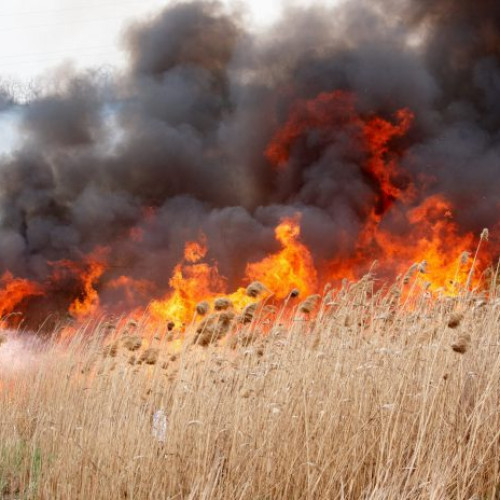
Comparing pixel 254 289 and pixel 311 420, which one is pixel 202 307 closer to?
pixel 254 289

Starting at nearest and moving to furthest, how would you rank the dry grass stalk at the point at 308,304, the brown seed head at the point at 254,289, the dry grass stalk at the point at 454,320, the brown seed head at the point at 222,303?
the dry grass stalk at the point at 454,320
the brown seed head at the point at 222,303
the brown seed head at the point at 254,289
the dry grass stalk at the point at 308,304

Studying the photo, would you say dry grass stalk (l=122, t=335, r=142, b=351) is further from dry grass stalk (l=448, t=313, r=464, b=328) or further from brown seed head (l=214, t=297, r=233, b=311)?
dry grass stalk (l=448, t=313, r=464, b=328)

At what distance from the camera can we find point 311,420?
3693 millimetres

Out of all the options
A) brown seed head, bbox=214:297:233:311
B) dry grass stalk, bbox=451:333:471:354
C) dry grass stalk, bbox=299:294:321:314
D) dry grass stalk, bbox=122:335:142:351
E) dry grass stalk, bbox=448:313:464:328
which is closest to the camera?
dry grass stalk, bbox=451:333:471:354

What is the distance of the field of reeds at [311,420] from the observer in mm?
3113

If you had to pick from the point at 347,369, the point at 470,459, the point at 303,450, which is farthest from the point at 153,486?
the point at 470,459

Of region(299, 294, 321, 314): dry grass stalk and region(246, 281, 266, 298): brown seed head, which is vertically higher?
region(299, 294, 321, 314): dry grass stalk

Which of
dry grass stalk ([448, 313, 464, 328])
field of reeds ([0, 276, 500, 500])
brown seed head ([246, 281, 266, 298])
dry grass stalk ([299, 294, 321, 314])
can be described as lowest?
field of reeds ([0, 276, 500, 500])

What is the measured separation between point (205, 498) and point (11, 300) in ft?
231

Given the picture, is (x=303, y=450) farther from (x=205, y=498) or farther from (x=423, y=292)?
(x=423, y=292)

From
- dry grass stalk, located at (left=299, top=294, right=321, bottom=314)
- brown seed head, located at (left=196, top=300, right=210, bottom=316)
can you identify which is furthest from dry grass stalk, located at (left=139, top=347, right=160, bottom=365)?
dry grass stalk, located at (left=299, top=294, right=321, bottom=314)

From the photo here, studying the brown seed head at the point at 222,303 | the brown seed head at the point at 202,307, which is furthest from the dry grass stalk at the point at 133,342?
the brown seed head at the point at 222,303

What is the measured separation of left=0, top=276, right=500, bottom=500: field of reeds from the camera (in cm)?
311

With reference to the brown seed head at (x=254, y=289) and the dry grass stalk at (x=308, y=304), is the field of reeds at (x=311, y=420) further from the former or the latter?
the brown seed head at (x=254, y=289)
